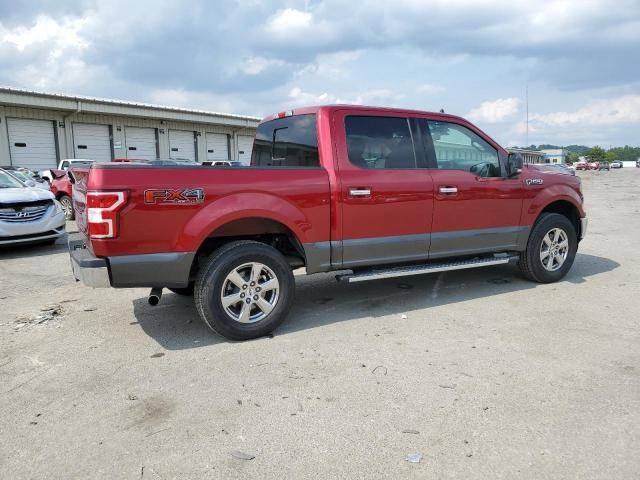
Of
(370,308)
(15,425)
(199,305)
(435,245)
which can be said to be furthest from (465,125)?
(15,425)

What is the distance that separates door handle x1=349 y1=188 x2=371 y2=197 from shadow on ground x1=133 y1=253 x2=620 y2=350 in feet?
3.93

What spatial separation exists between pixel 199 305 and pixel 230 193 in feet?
3.17

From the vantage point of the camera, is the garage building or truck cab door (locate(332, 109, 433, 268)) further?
the garage building

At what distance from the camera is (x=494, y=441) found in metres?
2.68

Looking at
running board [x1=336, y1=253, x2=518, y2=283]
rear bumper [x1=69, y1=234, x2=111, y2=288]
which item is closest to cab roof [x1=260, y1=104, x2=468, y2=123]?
running board [x1=336, y1=253, x2=518, y2=283]

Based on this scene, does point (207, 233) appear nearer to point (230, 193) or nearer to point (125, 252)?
point (230, 193)

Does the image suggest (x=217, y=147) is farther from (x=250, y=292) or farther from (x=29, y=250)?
(x=250, y=292)

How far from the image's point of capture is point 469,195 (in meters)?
5.32

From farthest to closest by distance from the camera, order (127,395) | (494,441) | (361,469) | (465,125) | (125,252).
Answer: (465,125) < (125,252) < (127,395) < (494,441) < (361,469)

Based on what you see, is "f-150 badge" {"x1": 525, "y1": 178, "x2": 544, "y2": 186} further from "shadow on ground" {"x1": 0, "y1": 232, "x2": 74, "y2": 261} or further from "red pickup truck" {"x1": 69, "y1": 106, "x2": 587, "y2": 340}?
Result: "shadow on ground" {"x1": 0, "y1": 232, "x2": 74, "y2": 261}

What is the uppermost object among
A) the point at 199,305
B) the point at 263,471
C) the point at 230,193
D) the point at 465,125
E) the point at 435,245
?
the point at 465,125

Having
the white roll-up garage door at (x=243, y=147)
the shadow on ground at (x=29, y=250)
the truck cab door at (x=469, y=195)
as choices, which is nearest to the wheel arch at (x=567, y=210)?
the truck cab door at (x=469, y=195)

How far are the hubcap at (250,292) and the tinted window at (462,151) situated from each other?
2240 mm

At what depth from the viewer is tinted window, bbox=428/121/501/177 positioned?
5.28 metres
